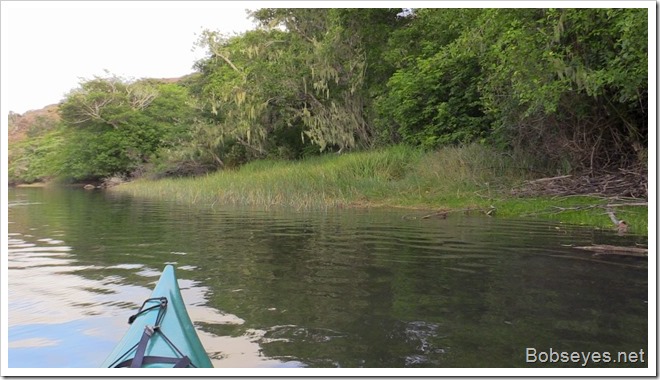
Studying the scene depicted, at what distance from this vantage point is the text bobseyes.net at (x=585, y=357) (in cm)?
401

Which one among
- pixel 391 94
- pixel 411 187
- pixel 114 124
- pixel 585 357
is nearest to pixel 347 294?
pixel 585 357

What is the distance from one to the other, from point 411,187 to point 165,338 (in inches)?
523

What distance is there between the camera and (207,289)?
6148 millimetres

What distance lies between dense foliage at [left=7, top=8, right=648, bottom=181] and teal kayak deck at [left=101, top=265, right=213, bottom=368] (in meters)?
7.93

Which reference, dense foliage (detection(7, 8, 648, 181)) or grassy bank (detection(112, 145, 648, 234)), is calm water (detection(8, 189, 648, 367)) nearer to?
grassy bank (detection(112, 145, 648, 234))

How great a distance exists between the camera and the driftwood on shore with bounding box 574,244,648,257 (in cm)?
712

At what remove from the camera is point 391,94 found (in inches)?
847

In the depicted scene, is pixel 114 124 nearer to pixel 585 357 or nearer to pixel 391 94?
pixel 391 94

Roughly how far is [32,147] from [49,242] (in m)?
61.4

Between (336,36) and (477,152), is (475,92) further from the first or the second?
(336,36)

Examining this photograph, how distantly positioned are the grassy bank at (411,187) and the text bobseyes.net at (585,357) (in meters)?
7.10

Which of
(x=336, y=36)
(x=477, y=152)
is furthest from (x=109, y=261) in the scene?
(x=336, y=36)

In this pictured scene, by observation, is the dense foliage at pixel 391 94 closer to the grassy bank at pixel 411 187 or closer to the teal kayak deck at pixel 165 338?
the grassy bank at pixel 411 187

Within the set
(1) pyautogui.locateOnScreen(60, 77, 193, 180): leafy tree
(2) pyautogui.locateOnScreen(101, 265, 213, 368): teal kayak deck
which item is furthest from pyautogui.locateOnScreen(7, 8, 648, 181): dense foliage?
(2) pyautogui.locateOnScreen(101, 265, 213, 368): teal kayak deck
